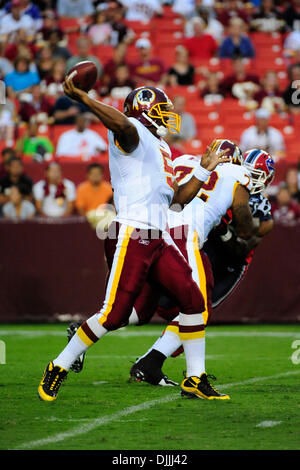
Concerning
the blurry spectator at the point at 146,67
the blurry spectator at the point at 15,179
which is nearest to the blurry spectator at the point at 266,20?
the blurry spectator at the point at 146,67

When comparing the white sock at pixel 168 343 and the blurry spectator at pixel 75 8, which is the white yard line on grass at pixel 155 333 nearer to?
the white sock at pixel 168 343

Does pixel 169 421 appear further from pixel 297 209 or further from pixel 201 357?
pixel 297 209

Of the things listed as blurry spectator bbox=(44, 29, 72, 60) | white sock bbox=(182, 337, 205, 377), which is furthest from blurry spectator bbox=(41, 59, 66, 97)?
white sock bbox=(182, 337, 205, 377)

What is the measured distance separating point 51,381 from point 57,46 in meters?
10.3

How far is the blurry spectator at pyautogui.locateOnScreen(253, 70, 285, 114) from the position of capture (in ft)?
46.2

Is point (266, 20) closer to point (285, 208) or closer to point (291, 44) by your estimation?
point (291, 44)

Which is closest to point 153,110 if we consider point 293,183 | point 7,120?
point 293,183

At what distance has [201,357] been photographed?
5270 mm

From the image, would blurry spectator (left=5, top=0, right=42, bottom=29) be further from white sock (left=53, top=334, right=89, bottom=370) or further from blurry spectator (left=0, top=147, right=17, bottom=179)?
white sock (left=53, top=334, right=89, bottom=370)

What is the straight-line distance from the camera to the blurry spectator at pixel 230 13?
647 inches

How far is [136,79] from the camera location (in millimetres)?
14008

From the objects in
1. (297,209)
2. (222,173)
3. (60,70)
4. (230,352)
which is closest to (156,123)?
(222,173)

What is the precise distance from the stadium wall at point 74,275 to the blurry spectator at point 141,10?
6.75 metres
